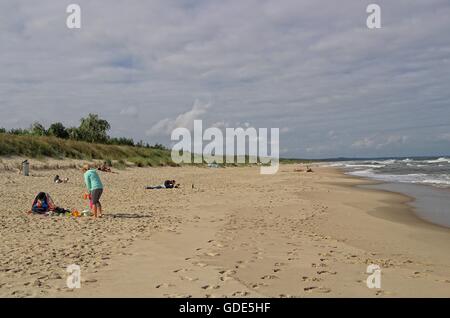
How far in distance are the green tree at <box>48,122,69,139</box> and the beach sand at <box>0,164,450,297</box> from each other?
36.1 m

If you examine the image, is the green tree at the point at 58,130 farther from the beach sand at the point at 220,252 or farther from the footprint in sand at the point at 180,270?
the footprint in sand at the point at 180,270

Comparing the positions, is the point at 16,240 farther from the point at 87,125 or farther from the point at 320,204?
the point at 87,125

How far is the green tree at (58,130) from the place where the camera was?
49.2 meters

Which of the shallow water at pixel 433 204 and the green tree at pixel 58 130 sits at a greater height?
the green tree at pixel 58 130

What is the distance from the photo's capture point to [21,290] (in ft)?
18.7

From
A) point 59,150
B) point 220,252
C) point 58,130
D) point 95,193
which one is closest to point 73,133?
point 58,130

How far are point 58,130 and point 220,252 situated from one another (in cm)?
4738

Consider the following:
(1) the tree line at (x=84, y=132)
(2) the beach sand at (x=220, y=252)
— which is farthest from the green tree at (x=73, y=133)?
(2) the beach sand at (x=220, y=252)

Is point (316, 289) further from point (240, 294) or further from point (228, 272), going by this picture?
point (228, 272)

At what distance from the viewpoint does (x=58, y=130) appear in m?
50.8

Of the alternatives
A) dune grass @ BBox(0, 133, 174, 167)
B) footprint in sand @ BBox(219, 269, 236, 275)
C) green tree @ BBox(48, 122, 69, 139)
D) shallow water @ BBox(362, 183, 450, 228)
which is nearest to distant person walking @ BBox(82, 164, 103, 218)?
footprint in sand @ BBox(219, 269, 236, 275)

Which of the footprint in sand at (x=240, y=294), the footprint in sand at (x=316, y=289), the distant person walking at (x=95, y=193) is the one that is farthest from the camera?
the distant person walking at (x=95, y=193)

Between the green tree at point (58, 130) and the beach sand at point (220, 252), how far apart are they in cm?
3614

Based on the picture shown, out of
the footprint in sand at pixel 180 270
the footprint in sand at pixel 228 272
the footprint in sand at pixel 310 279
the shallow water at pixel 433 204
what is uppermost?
the footprint in sand at pixel 180 270
